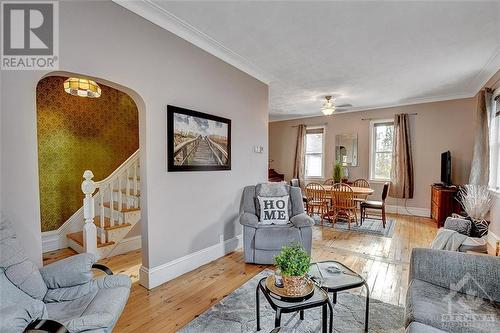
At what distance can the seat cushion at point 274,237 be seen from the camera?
9.64ft

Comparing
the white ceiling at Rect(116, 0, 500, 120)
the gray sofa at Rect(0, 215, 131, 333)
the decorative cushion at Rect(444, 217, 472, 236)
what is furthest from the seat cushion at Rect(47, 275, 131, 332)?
the decorative cushion at Rect(444, 217, 472, 236)

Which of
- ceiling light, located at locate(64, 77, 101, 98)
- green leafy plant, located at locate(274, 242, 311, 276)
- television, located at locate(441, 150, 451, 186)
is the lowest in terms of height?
green leafy plant, located at locate(274, 242, 311, 276)

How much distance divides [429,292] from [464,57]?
3457 mm

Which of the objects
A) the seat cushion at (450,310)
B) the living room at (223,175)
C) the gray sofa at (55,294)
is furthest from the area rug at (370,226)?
the gray sofa at (55,294)

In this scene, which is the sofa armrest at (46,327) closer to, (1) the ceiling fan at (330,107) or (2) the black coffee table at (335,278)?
(2) the black coffee table at (335,278)

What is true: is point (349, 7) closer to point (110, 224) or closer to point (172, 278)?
point (172, 278)

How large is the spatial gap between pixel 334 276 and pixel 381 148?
530 cm

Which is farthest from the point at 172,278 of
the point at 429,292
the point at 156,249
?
the point at 429,292

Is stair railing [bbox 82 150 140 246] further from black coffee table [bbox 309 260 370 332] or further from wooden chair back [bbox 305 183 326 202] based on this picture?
wooden chair back [bbox 305 183 326 202]

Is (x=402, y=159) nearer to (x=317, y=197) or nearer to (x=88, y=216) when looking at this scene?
(x=317, y=197)

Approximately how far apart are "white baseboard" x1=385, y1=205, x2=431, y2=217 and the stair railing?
5.83 meters

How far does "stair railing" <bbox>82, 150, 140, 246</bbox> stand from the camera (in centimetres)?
301

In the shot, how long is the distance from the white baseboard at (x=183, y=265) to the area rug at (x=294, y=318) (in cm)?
74

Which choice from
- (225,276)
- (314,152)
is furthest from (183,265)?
(314,152)
